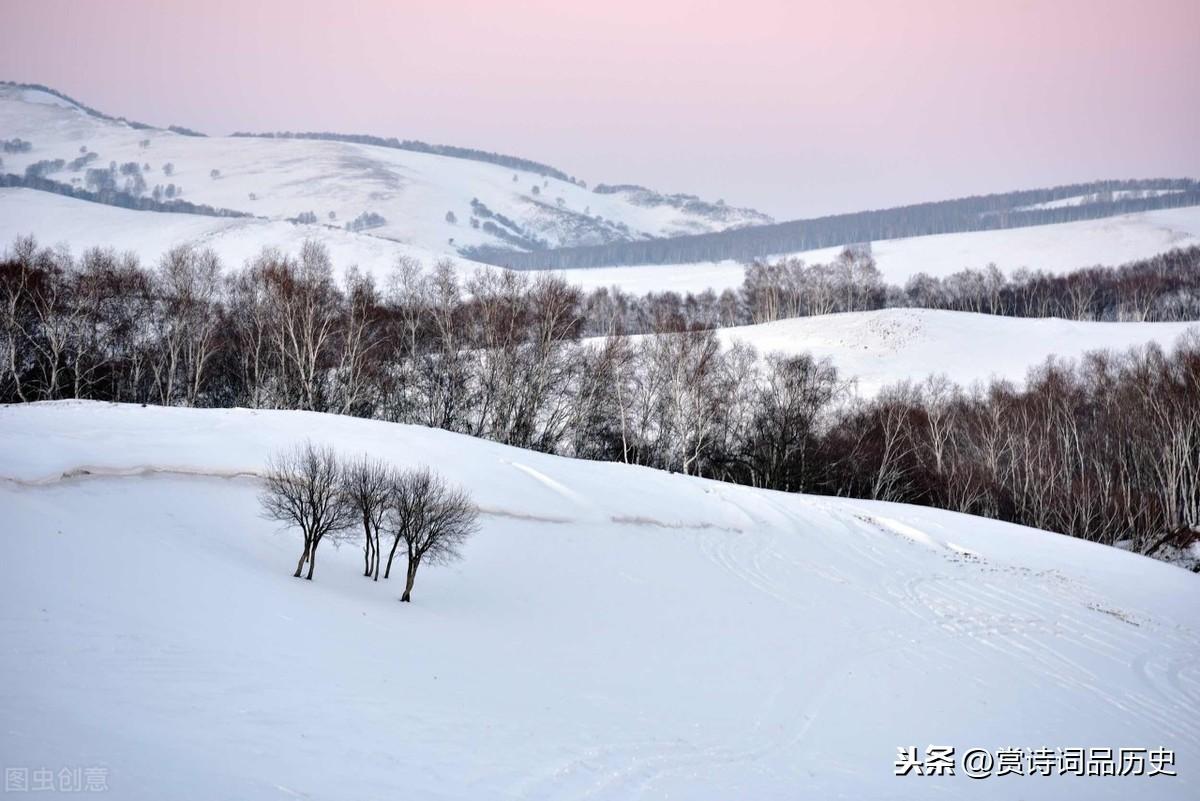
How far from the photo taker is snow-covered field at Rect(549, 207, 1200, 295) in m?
141

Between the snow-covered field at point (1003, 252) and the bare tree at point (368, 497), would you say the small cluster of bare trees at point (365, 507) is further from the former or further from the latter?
the snow-covered field at point (1003, 252)

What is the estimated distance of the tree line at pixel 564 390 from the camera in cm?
4228

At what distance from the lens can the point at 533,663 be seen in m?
15.0

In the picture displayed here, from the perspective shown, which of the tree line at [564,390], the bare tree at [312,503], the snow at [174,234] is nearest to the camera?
the bare tree at [312,503]

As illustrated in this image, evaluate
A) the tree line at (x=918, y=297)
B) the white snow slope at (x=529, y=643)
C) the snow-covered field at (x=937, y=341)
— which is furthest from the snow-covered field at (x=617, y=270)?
the white snow slope at (x=529, y=643)

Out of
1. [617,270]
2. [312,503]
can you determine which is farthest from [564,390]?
[617,270]

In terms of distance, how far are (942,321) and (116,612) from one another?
281ft

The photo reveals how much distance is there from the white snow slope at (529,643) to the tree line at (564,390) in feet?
53.8

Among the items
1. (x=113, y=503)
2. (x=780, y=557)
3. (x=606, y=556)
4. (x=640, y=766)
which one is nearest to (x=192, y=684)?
(x=640, y=766)

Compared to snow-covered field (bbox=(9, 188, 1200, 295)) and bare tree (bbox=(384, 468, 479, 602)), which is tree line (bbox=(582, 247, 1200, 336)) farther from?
bare tree (bbox=(384, 468, 479, 602))

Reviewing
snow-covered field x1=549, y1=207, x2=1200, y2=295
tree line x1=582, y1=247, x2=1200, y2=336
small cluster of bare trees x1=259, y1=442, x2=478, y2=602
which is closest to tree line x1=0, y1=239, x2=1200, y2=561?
small cluster of bare trees x1=259, y1=442, x2=478, y2=602

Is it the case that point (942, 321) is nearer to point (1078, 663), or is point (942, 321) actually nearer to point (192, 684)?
point (1078, 663)

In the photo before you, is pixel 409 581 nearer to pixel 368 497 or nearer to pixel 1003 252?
pixel 368 497

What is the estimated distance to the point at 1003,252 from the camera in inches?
6004
